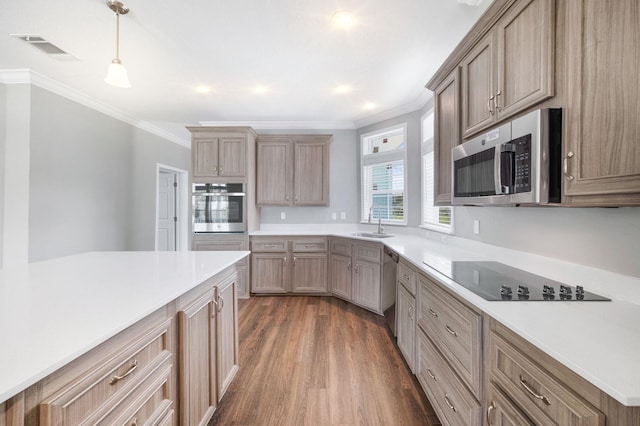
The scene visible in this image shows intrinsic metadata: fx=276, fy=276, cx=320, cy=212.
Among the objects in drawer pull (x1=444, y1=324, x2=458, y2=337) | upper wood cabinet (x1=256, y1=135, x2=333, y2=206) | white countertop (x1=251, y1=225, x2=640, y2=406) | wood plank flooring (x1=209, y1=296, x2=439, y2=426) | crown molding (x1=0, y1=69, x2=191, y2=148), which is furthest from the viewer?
upper wood cabinet (x1=256, y1=135, x2=333, y2=206)

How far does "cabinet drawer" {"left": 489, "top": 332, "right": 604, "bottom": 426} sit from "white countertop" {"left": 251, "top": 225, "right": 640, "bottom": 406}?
101 millimetres

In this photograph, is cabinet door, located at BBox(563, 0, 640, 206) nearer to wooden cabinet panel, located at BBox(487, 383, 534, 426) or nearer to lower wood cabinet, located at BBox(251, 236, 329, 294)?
wooden cabinet panel, located at BBox(487, 383, 534, 426)

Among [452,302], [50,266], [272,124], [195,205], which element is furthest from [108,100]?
[452,302]

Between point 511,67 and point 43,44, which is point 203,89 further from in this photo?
point 511,67

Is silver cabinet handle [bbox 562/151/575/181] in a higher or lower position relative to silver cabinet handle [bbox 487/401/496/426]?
higher

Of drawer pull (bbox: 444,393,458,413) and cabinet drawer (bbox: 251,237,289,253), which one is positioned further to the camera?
cabinet drawer (bbox: 251,237,289,253)

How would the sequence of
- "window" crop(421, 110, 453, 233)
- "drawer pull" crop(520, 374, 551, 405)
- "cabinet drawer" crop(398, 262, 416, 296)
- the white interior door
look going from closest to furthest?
"drawer pull" crop(520, 374, 551, 405), "cabinet drawer" crop(398, 262, 416, 296), "window" crop(421, 110, 453, 233), the white interior door

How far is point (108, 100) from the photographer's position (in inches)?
146

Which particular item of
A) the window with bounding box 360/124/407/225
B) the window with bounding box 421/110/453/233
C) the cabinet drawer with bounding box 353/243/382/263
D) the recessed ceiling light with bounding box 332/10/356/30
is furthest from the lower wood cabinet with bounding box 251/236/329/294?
the recessed ceiling light with bounding box 332/10/356/30

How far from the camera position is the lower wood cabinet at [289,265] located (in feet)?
12.7

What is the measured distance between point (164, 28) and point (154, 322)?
2.26m

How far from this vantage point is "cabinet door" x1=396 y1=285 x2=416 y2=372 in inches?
81.0

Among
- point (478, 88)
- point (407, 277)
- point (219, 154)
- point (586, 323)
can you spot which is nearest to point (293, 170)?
point (219, 154)

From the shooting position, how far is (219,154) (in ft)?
12.7
